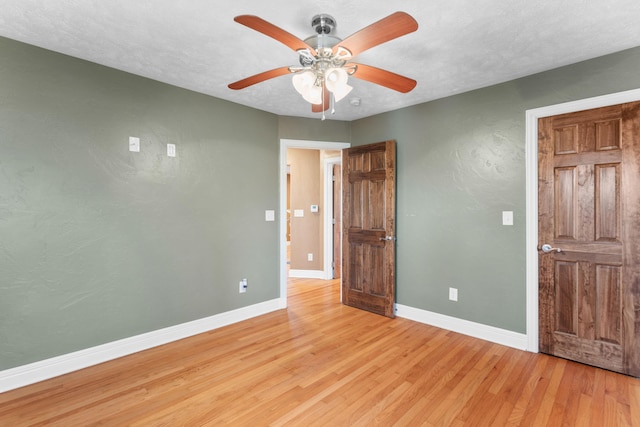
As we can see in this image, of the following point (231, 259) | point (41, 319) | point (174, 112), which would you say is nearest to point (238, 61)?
point (174, 112)

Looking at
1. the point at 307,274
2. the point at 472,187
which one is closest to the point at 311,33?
the point at 472,187

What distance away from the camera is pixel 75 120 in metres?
2.44

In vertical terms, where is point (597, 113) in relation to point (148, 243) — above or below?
above

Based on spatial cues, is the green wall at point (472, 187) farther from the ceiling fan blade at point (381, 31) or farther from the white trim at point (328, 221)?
the ceiling fan blade at point (381, 31)

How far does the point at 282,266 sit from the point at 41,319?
2298 mm

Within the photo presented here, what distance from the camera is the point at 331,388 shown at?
2.21 metres

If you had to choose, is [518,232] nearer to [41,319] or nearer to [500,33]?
[500,33]

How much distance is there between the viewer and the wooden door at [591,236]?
92.1 inches

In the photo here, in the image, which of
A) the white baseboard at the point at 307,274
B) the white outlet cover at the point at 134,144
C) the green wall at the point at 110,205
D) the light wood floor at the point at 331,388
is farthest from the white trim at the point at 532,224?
→ the white outlet cover at the point at 134,144

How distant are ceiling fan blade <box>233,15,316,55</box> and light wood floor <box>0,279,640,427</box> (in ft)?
7.19

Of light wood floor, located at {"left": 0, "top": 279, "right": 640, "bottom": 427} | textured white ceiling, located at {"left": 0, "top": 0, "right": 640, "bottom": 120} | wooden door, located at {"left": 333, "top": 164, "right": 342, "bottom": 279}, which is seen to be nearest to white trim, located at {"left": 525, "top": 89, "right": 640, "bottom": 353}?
light wood floor, located at {"left": 0, "top": 279, "right": 640, "bottom": 427}

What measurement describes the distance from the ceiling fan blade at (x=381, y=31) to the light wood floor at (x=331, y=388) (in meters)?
2.18

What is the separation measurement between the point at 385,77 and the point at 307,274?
437 cm

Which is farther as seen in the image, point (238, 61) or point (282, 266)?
point (282, 266)
